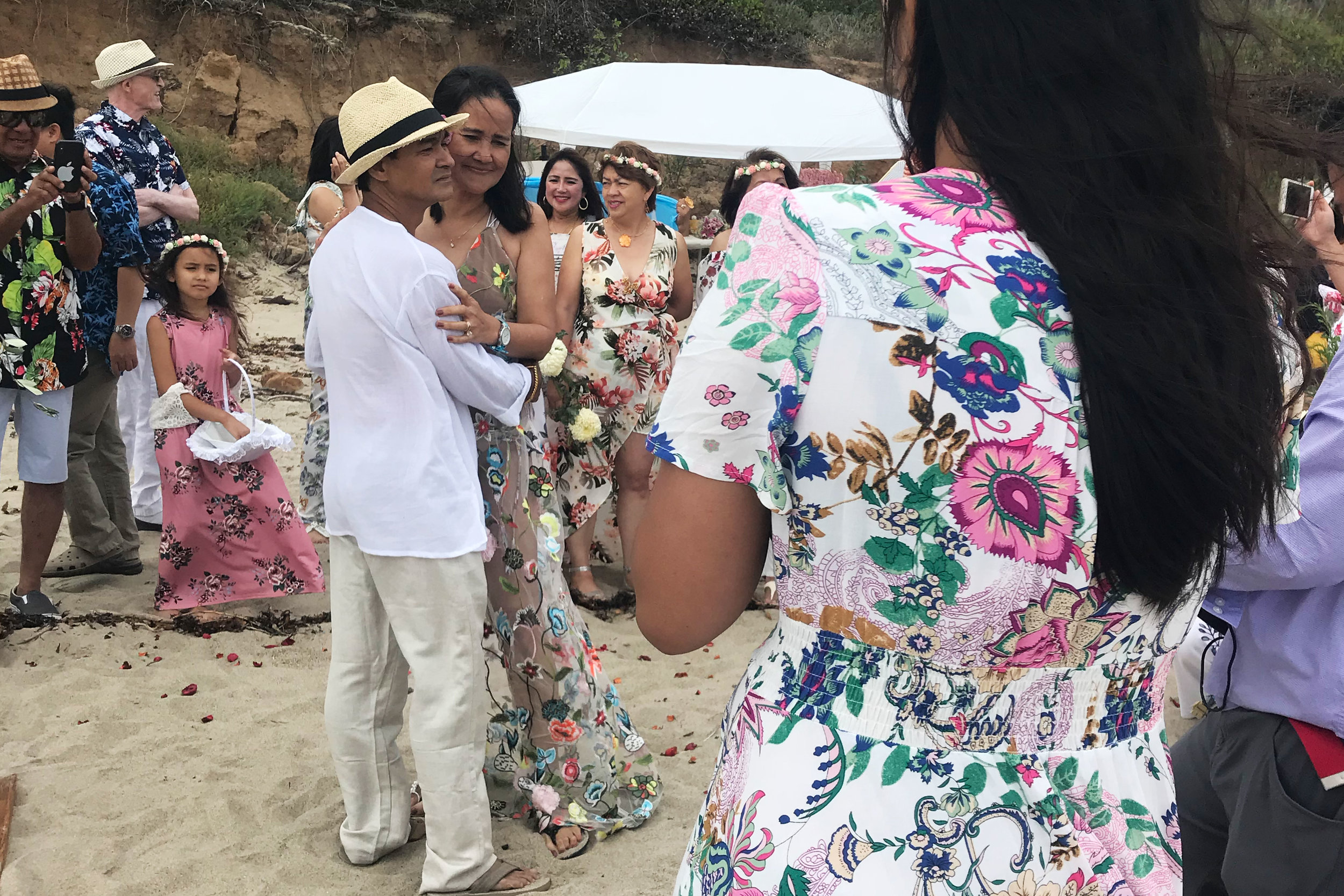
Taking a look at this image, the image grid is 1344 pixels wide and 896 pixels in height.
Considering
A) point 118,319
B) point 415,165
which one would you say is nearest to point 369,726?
point 415,165

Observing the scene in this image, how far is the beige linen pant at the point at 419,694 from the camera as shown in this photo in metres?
2.72

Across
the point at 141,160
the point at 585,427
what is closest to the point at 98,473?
the point at 141,160

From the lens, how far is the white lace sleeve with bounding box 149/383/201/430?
15.6ft

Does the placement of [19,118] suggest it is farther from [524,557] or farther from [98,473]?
[524,557]

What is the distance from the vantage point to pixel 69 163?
4242mm

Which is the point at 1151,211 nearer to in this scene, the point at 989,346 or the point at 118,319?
the point at 989,346

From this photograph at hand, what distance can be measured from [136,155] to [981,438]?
5.61 metres

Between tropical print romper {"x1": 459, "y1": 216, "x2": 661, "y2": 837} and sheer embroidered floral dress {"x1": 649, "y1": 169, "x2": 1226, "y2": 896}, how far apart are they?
6.44ft

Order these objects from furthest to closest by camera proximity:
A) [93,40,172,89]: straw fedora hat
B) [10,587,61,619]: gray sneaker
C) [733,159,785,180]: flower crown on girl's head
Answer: [733,159,785,180]: flower crown on girl's head < [93,40,172,89]: straw fedora hat < [10,587,61,619]: gray sneaker

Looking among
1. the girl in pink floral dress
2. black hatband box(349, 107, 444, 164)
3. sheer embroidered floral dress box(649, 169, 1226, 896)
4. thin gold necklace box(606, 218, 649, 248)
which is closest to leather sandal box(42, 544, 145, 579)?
the girl in pink floral dress

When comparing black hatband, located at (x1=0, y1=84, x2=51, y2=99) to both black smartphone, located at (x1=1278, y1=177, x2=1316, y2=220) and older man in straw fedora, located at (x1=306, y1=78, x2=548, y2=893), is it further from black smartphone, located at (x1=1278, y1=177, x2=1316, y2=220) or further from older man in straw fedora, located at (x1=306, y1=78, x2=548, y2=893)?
black smartphone, located at (x1=1278, y1=177, x2=1316, y2=220)

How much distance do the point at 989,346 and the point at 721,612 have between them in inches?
15.5

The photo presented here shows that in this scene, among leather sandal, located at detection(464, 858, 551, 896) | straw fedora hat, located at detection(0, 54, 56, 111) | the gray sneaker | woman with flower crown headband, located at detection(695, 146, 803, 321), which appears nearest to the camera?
leather sandal, located at detection(464, 858, 551, 896)

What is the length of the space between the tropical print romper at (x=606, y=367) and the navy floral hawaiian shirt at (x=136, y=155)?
2191 millimetres
